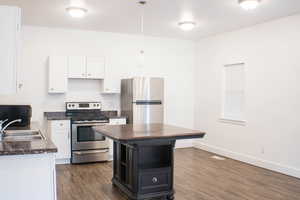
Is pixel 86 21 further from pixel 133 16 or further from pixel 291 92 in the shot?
pixel 291 92

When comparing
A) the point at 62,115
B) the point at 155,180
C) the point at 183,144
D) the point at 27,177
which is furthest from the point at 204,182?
the point at 62,115

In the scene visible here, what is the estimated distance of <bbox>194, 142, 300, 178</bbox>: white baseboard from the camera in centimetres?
493

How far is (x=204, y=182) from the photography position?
4.61m

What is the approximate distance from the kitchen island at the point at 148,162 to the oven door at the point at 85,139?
1791 millimetres

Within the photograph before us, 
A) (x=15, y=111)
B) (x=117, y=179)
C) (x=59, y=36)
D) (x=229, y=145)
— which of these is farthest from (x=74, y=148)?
(x=229, y=145)

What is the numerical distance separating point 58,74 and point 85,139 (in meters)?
1.38

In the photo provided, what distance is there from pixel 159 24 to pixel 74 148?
9.39 feet

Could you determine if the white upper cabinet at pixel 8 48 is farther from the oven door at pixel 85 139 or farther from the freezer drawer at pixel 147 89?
the freezer drawer at pixel 147 89

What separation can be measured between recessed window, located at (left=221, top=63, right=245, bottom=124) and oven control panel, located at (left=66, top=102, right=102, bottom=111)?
2726mm

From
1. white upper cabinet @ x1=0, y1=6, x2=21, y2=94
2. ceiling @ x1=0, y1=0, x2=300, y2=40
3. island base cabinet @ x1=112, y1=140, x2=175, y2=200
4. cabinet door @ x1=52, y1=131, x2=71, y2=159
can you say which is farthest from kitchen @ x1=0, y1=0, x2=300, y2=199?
white upper cabinet @ x1=0, y1=6, x2=21, y2=94

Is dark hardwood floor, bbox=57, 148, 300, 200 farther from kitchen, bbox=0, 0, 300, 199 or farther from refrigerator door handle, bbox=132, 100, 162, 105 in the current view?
refrigerator door handle, bbox=132, 100, 162, 105

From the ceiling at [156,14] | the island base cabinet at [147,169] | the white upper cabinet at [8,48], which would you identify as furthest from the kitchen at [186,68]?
the white upper cabinet at [8,48]

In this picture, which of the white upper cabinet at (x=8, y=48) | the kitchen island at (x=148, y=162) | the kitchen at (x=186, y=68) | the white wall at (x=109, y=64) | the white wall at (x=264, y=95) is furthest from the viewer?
the white wall at (x=109, y=64)

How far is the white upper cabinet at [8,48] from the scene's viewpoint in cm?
245
